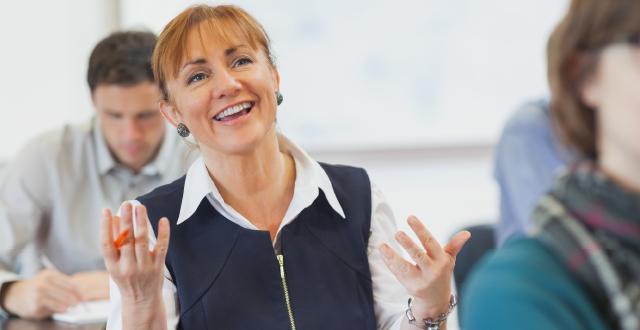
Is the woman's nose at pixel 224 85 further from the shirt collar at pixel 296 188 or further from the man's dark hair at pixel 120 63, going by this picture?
the man's dark hair at pixel 120 63

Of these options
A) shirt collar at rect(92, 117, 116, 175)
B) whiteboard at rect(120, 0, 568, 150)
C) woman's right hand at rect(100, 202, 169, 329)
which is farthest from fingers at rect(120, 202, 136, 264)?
whiteboard at rect(120, 0, 568, 150)

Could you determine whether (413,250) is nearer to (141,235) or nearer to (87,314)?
(141,235)

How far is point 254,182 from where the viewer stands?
1.72 metres

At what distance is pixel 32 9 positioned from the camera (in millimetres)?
3629

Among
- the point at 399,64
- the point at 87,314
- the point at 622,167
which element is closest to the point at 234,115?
the point at 87,314

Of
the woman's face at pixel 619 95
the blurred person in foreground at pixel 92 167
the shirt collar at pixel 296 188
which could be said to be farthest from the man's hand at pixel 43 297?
the woman's face at pixel 619 95

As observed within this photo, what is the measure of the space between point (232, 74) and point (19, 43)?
247 centimetres

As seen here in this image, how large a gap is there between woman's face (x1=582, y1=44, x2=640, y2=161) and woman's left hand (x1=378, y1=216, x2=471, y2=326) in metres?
0.49

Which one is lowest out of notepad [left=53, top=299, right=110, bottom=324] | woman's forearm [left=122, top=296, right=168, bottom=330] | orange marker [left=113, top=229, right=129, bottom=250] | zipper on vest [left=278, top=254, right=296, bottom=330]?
notepad [left=53, top=299, right=110, bottom=324]

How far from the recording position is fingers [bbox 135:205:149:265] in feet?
4.25

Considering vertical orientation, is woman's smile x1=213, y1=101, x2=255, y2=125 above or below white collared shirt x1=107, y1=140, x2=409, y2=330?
above

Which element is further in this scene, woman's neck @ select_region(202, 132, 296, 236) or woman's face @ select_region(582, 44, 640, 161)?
woman's neck @ select_region(202, 132, 296, 236)

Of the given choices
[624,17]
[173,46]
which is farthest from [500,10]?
[624,17]

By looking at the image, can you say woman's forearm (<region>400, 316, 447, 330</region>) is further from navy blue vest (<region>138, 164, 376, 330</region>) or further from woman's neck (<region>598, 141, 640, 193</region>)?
woman's neck (<region>598, 141, 640, 193</region>)
